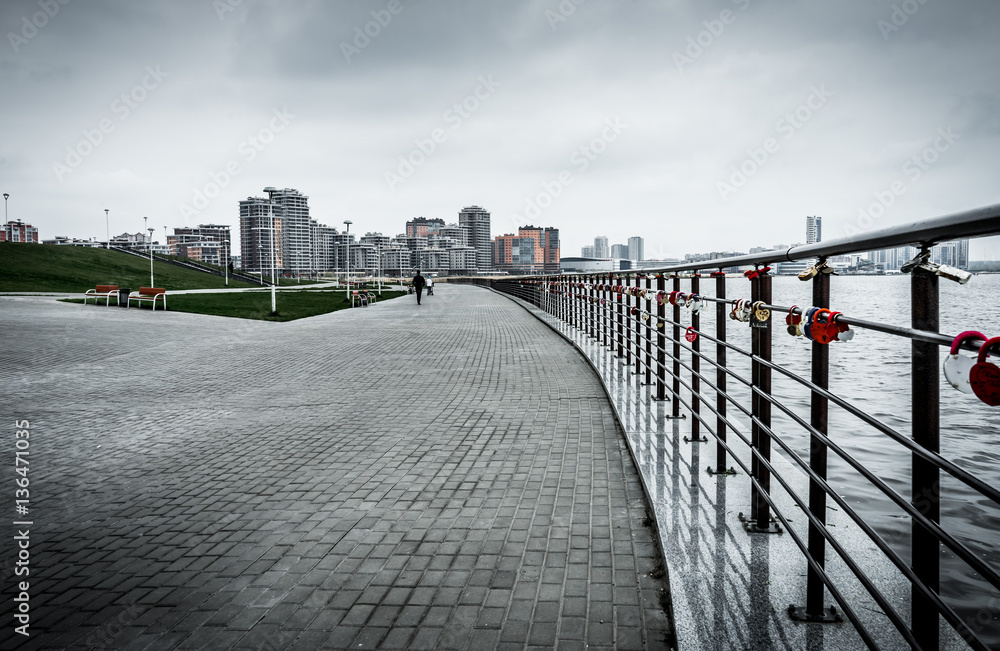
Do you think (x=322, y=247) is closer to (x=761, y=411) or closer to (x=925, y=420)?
(x=761, y=411)

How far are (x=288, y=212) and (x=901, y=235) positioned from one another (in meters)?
153

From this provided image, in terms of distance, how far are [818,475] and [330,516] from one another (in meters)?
2.97

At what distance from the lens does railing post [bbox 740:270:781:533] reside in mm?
3418

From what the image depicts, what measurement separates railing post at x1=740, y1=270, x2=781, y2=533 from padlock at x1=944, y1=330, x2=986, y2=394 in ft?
5.42

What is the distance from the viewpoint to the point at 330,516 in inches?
173

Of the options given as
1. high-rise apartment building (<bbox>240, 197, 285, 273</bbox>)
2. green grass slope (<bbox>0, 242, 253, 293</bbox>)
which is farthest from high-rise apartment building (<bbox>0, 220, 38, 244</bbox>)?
green grass slope (<bbox>0, 242, 253, 293</bbox>)

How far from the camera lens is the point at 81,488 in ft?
16.7

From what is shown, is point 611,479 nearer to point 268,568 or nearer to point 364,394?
point 268,568

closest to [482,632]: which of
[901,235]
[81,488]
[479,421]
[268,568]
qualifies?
[268,568]

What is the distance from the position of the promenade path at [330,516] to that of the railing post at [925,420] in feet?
3.95
